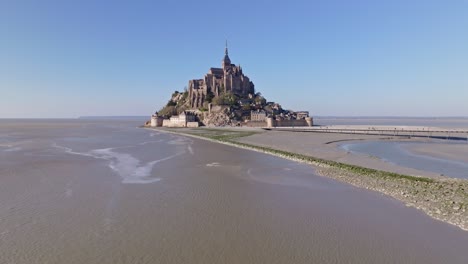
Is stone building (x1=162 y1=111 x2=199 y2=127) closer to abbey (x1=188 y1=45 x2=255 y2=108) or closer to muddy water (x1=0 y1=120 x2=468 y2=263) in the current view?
abbey (x1=188 y1=45 x2=255 y2=108)

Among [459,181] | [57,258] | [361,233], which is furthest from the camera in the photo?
[459,181]

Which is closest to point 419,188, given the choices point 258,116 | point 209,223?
point 209,223

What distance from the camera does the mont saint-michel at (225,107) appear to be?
95625 mm

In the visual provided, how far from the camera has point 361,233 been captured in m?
11.1

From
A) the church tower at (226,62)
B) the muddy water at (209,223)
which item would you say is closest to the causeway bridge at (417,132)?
the muddy water at (209,223)

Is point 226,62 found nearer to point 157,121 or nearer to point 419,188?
point 157,121

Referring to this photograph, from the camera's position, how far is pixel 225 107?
100 m

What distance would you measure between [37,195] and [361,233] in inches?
558

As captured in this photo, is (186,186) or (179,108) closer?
(186,186)

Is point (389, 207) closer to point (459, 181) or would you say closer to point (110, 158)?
point (459, 181)

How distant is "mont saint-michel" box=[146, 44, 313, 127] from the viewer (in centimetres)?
9562

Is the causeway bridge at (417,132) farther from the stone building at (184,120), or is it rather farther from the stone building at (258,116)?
the stone building at (184,120)

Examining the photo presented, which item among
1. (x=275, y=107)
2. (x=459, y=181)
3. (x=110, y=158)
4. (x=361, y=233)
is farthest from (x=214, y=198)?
(x=275, y=107)

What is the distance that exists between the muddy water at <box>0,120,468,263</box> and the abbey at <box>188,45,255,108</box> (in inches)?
3683
